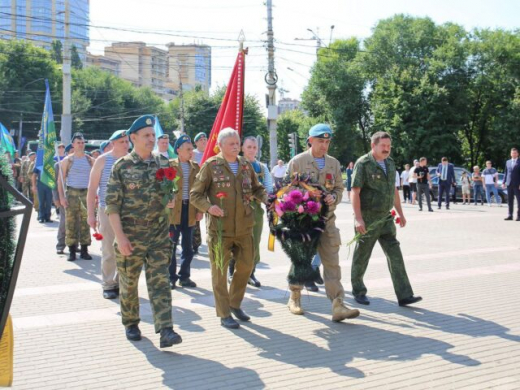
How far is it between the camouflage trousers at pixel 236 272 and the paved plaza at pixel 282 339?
26 centimetres

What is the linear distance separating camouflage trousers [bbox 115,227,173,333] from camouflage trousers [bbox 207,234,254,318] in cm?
74

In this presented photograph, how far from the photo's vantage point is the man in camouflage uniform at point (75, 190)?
9938 mm

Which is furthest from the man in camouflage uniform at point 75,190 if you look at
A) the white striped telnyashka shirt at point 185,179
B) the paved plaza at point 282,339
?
the white striped telnyashka shirt at point 185,179

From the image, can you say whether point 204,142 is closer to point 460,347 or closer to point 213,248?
point 213,248

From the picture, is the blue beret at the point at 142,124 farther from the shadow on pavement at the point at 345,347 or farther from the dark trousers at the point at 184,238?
the dark trousers at the point at 184,238

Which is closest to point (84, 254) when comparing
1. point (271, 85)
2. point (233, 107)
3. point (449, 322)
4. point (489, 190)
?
point (233, 107)

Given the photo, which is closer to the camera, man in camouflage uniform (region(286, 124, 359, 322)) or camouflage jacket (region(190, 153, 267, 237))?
camouflage jacket (region(190, 153, 267, 237))

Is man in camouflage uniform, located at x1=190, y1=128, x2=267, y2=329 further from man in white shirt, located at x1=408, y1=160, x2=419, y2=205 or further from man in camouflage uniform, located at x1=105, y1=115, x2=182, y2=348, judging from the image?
man in white shirt, located at x1=408, y1=160, x2=419, y2=205

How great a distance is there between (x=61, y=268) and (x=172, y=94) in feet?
439

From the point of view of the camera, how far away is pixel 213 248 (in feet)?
20.0

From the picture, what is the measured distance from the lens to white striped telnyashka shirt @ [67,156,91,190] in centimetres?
992

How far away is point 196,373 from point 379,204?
3.05 metres

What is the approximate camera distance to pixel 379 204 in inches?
269

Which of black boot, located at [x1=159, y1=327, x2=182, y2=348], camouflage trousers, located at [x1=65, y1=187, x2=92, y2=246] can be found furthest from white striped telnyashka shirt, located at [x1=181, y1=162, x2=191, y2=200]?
black boot, located at [x1=159, y1=327, x2=182, y2=348]
